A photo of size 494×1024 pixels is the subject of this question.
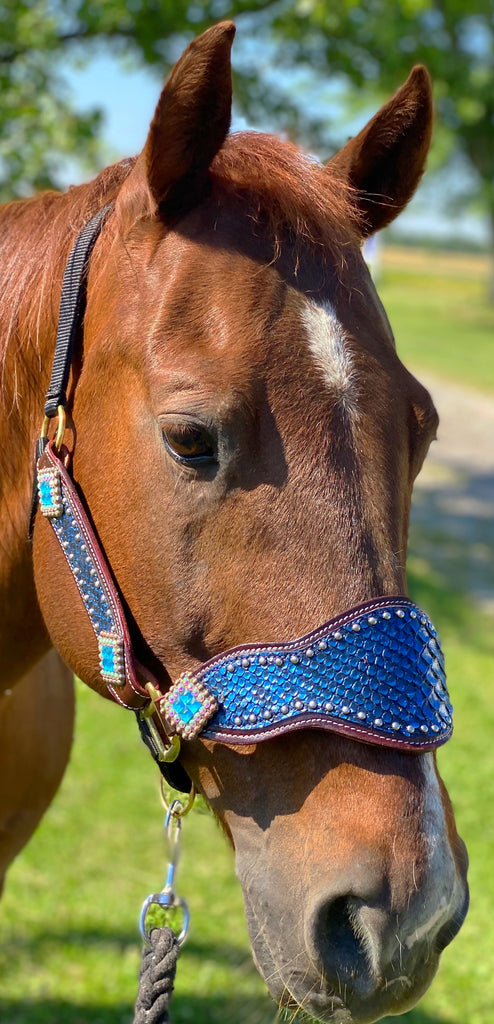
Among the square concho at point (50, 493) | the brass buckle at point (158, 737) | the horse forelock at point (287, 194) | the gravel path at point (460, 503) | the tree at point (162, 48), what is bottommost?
the gravel path at point (460, 503)

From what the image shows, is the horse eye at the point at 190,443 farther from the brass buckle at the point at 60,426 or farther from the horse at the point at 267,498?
the brass buckle at the point at 60,426

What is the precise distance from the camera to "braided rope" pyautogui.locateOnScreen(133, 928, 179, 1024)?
1.80 meters

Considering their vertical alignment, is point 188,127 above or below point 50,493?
above

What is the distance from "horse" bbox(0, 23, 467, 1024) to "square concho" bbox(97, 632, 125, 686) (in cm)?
4

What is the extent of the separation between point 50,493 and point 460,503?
10308 millimetres

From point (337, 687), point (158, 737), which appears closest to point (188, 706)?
point (158, 737)

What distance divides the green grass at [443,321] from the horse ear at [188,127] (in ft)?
38.5

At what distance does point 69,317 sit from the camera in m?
1.85

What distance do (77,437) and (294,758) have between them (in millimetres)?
745

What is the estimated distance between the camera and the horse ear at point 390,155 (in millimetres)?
1941

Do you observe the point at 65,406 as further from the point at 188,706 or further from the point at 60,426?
the point at 188,706

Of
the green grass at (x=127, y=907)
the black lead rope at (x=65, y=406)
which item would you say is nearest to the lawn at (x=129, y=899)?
the green grass at (x=127, y=907)

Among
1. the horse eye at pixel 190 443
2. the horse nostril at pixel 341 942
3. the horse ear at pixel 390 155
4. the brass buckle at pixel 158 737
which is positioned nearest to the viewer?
the horse nostril at pixel 341 942

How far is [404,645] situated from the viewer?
156 centimetres
